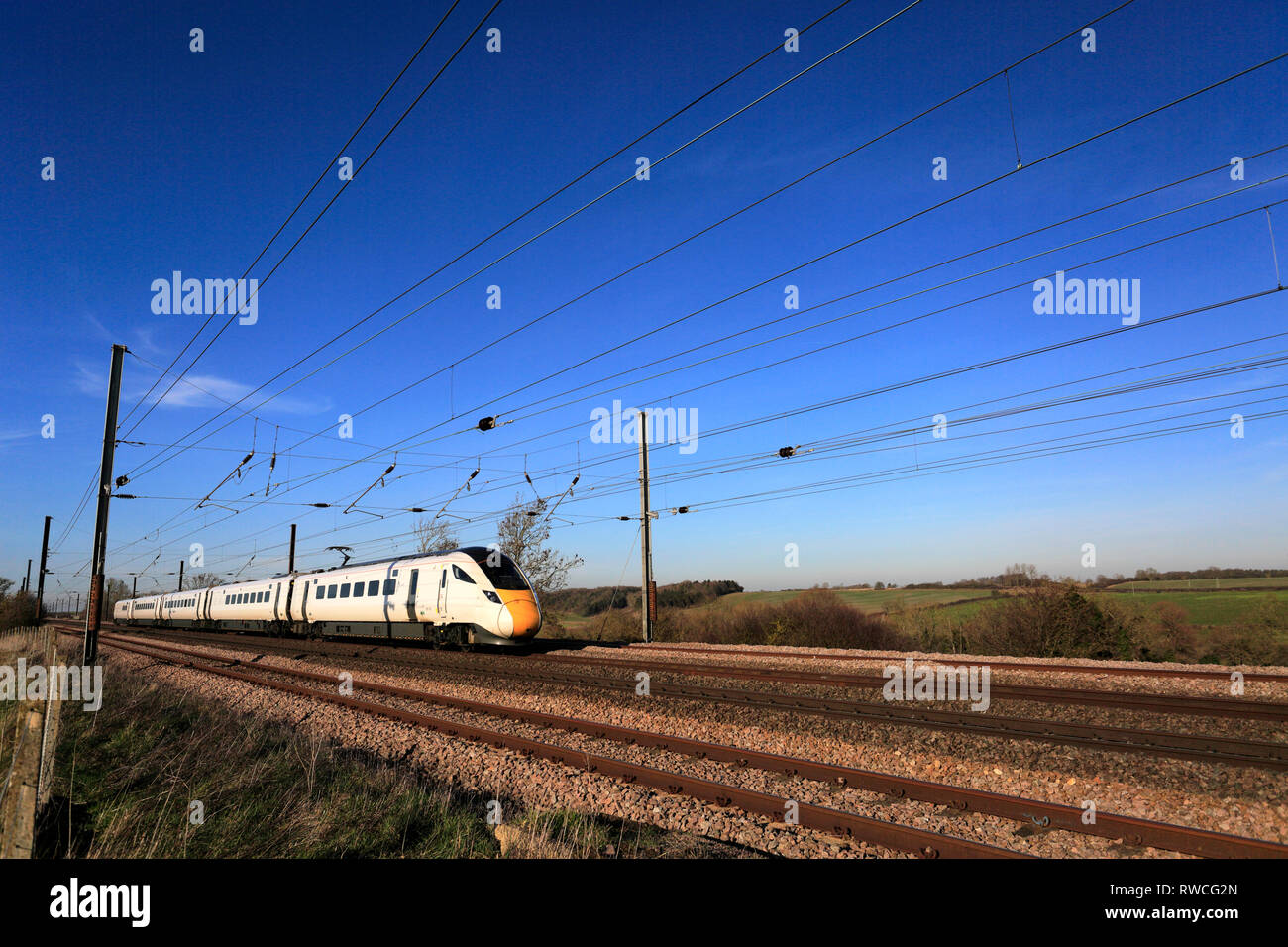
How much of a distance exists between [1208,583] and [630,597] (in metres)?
47.8

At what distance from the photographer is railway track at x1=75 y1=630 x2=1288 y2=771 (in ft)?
24.9

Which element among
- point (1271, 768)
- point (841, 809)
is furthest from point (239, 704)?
point (1271, 768)

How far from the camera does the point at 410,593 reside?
2183 centimetres

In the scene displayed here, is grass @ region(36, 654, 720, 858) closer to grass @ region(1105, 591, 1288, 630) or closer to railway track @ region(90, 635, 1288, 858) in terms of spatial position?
railway track @ region(90, 635, 1288, 858)

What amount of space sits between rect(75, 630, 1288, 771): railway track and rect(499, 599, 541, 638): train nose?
14.2 feet

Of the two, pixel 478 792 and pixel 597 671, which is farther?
pixel 597 671

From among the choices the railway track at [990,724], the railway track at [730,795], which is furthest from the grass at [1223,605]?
the railway track at [730,795]

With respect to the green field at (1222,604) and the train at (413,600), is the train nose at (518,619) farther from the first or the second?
the green field at (1222,604)

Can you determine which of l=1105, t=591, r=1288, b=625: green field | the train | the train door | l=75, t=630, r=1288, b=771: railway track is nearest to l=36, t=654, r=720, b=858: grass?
l=75, t=630, r=1288, b=771: railway track

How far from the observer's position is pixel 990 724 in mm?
9156

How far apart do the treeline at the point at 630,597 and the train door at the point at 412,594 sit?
15142 mm

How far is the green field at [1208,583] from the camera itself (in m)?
31.2

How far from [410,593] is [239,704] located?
8210 millimetres
